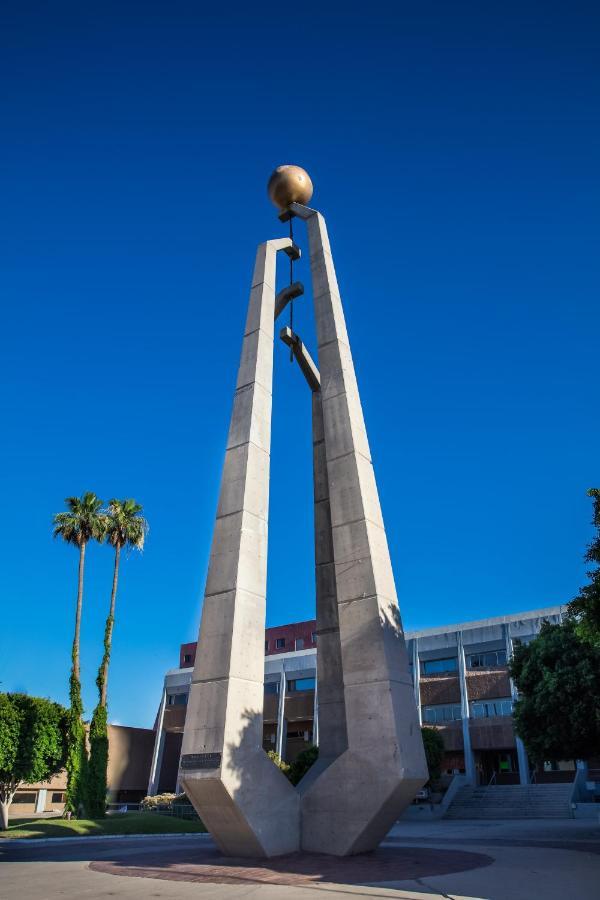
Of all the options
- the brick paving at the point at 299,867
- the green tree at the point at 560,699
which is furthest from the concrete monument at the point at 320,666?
the green tree at the point at 560,699

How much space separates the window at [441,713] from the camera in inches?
2126

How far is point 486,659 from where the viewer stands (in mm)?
53781

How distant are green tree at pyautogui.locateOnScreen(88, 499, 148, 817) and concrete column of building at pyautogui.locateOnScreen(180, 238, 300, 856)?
78.2 ft

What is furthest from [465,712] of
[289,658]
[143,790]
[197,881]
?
[197,881]

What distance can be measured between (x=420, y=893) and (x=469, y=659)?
48.0 m

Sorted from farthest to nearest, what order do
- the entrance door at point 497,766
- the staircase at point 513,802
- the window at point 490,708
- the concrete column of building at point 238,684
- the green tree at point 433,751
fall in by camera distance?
1. the entrance door at point 497,766
2. the window at point 490,708
3. the green tree at point 433,751
4. the staircase at point 513,802
5. the concrete column of building at point 238,684

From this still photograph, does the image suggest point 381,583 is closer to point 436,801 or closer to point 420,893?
point 420,893

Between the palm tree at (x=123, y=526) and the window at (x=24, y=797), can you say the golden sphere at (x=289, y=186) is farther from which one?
the window at (x=24, y=797)

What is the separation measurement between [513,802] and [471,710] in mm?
9427

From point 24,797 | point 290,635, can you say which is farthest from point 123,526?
point 290,635

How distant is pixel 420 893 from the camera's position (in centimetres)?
957

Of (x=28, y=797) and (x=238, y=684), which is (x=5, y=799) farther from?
(x=238, y=684)

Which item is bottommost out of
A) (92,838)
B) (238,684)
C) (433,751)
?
(92,838)

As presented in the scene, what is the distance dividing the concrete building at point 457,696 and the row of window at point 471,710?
0.24 feet
